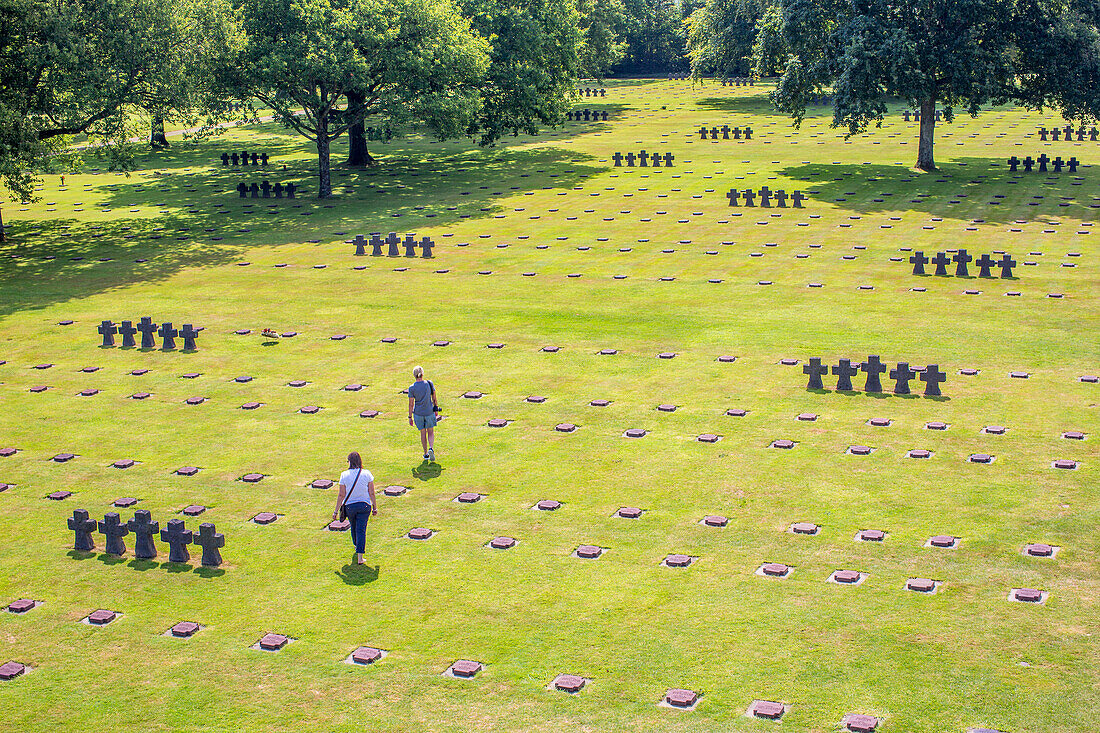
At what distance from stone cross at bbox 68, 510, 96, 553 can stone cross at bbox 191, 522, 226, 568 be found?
1923 mm

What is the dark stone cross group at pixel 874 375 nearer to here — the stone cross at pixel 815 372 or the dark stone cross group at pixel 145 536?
the stone cross at pixel 815 372

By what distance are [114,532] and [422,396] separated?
5395 mm

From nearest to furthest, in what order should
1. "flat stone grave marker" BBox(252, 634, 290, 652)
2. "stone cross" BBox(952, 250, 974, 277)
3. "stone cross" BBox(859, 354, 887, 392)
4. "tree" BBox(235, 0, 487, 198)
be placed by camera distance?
1. "flat stone grave marker" BBox(252, 634, 290, 652)
2. "stone cross" BBox(859, 354, 887, 392)
3. "stone cross" BBox(952, 250, 974, 277)
4. "tree" BBox(235, 0, 487, 198)

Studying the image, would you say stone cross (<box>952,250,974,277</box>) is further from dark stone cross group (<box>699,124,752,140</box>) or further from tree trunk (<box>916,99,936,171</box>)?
dark stone cross group (<box>699,124,752,140</box>)

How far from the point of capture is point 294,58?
47.5m

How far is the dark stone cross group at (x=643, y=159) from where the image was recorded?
59.0 meters

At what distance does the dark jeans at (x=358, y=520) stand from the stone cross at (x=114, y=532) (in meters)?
3.45

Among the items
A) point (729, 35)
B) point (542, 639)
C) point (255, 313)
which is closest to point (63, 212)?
point (255, 313)

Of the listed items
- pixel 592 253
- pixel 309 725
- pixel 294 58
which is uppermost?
pixel 294 58

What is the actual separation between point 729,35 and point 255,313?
208 ft

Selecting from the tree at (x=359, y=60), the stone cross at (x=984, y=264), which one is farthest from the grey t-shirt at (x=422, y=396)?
the tree at (x=359, y=60)

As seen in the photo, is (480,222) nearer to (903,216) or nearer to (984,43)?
(903,216)

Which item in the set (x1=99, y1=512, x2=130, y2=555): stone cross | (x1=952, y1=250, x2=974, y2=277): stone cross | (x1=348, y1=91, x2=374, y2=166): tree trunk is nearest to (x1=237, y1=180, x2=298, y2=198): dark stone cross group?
(x1=348, y1=91, x2=374, y2=166): tree trunk

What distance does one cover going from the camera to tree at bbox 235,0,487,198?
4819cm
